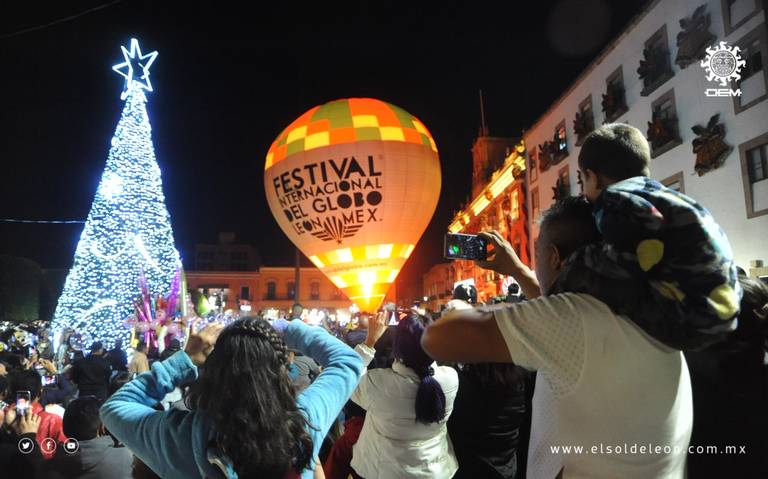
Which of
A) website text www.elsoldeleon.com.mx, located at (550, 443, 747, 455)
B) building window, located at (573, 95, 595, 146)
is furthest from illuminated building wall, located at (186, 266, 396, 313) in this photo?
website text www.elsoldeleon.com.mx, located at (550, 443, 747, 455)

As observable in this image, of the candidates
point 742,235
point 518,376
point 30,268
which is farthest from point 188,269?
point 518,376

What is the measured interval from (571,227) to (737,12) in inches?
654

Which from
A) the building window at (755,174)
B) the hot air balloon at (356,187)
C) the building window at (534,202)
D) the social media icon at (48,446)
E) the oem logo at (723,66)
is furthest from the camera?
the building window at (534,202)

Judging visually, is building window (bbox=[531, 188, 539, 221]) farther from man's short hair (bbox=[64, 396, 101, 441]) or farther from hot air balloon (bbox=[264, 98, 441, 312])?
man's short hair (bbox=[64, 396, 101, 441])

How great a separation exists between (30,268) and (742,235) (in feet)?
142

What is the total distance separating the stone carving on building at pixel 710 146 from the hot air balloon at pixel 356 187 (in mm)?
8584

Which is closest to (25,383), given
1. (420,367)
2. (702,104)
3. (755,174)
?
(420,367)

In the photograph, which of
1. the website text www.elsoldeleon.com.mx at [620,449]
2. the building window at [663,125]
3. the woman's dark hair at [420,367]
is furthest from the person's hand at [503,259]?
the building window at [663,125]

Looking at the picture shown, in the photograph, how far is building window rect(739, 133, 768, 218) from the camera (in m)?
13.3

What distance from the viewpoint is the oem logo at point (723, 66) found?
14.2m

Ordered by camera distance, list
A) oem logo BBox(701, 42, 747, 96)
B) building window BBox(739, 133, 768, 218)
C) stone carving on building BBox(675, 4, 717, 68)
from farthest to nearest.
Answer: stone carving on building BBox(675, 4, 717, 68) → oem logo BBox(701, 42, 747, 96) → building window BBox(739, 133, 768, 218)

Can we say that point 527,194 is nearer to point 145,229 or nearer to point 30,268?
point 145,229

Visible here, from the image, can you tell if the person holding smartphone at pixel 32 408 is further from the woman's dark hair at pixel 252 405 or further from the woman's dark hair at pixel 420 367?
the woman's dark hair at pixel 420 367

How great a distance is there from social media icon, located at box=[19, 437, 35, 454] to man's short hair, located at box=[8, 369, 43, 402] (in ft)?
5.31
